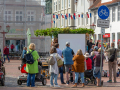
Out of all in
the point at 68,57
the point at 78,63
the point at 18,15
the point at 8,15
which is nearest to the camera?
the point at 78,63

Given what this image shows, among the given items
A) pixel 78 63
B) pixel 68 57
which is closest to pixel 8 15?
pixel 68 57

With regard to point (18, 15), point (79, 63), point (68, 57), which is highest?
point (18, 15)

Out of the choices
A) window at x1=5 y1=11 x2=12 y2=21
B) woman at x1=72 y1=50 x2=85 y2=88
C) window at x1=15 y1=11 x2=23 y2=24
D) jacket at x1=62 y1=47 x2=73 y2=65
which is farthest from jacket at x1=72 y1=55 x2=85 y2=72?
window at x1=5 y1=11 x2=12 y2=21

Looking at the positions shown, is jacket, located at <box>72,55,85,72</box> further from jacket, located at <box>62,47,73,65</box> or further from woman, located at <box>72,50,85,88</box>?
jacket, located at <box>62,47,73,65</box>

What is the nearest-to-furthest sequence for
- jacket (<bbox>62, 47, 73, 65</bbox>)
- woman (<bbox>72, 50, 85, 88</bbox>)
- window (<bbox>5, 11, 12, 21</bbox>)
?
woman (<bbox>72, 50, 85, 88</bbox>) < jacket (<bbox>62, 47, 73, 65</bbox>) < window (<bbox>5, 11, 12, 21</bbox>)

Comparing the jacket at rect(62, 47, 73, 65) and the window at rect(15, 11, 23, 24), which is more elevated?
the window at rect(15, 11, 23, 24)

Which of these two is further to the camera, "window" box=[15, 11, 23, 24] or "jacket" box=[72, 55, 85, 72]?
"window" box=[15, 11, 23, 24]

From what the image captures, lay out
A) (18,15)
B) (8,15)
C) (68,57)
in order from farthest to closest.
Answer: (8,15), (18,15), (68,57)

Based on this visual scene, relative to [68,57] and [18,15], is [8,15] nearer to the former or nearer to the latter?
[18,15]

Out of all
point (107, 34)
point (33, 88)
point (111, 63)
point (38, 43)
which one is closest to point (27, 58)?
point (33, 88)

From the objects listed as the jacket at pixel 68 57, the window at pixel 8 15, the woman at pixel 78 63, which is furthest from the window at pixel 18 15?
the woman at pixel 78 63

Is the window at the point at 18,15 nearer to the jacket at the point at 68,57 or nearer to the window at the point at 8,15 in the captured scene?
the window at the point at 8,15

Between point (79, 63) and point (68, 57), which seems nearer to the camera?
point (79, 63)

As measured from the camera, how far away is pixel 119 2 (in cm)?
4072
